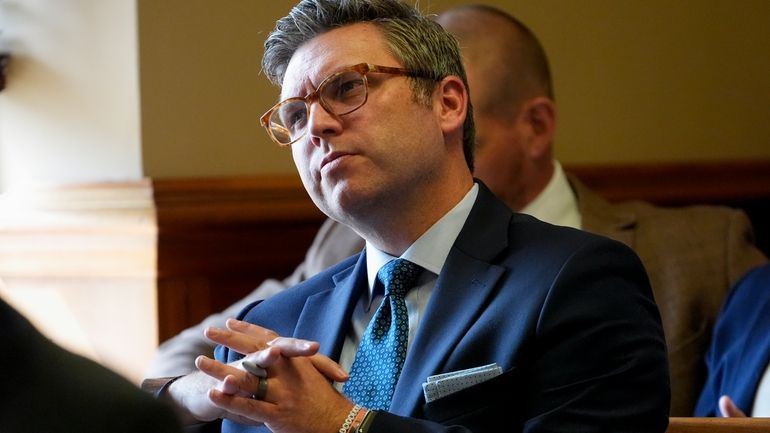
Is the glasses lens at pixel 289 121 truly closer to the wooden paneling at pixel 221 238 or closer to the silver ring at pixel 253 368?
the silver ring at pixel 253 368

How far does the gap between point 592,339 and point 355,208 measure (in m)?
0.40

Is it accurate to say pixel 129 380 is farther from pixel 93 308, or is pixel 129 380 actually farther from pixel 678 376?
pixel 93 308

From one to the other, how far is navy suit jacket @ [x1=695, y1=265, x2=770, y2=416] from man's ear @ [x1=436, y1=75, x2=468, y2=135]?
965 millimetres

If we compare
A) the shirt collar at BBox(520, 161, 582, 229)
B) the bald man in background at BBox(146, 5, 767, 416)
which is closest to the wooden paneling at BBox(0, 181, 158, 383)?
the bald man in background at BBox(146, 5, 767, 416)

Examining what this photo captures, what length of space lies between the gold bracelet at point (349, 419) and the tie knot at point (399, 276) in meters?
0.24

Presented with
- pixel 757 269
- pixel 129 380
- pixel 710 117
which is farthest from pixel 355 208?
pixel 710 117

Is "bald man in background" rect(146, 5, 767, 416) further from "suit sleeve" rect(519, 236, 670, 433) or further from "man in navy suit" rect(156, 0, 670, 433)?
"suit sleeve" rect(519, 236, 670, 433)

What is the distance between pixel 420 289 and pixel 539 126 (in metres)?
1.38

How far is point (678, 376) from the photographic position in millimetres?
2840

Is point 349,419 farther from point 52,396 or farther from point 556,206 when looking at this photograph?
point 556,206

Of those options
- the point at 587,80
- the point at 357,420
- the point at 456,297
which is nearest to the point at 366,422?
the point at 357,420

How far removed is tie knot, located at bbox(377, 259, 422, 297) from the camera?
6.00 ft

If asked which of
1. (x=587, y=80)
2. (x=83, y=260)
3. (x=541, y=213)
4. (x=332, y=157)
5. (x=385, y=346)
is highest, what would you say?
(x=332, y=157)

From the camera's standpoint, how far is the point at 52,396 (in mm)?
794
